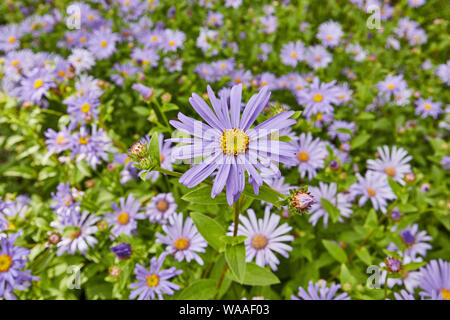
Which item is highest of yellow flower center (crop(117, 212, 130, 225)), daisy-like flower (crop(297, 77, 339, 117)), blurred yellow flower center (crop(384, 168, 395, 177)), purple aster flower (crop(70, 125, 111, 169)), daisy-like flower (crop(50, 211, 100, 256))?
daisy-like flower (crop(297, 77, 339, 117))

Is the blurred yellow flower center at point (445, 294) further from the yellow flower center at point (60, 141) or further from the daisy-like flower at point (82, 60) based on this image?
the daisy-like flower at point (82, 60)

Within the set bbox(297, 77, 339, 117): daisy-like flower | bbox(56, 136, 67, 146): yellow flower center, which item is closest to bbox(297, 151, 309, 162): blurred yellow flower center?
bbox(297, 77, 339, 117): daisy-like flower

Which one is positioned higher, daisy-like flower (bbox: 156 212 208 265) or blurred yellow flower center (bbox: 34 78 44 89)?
blurred yellow flower center (bbox: 34 78 44 89)

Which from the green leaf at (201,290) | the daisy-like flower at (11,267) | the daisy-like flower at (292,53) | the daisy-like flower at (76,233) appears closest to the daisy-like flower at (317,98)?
the daisy-like flower at (292,53)

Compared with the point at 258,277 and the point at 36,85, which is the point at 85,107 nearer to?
the point at 36,85

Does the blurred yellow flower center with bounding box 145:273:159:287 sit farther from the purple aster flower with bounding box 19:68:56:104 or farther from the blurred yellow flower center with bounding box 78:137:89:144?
the purple aster flower with bounding box 19:68:56:104
